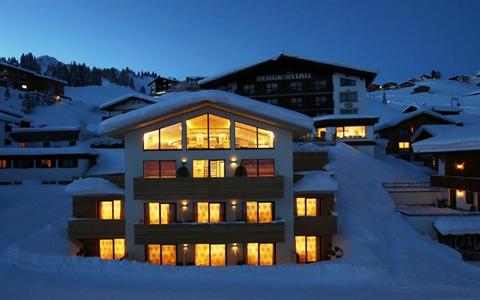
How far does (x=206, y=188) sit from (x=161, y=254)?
4.32 meters

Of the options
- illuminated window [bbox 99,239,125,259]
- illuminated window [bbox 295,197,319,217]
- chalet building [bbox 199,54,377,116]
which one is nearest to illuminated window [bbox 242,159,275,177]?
illuminated window [bbox 295,197,319,217]

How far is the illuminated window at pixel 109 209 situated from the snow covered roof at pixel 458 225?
1899 cm

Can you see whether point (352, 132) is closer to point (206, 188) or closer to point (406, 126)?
point (406, 126)

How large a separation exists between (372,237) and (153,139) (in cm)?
1305

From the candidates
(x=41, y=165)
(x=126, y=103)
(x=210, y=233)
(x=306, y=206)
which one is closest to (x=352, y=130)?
(x=306, y=206)

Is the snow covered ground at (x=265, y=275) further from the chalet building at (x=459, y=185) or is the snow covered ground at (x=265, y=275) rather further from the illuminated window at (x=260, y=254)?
the illuminated window at (x=260, y=254)

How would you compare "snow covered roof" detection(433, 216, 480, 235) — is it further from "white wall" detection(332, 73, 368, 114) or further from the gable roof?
the gable roof

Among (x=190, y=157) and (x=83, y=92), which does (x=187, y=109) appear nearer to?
(x=190, y=157)

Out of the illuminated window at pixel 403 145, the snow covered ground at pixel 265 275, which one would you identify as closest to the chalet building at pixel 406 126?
the illuminated window at pixel 403 145

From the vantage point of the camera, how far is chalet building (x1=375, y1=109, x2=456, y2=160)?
47.2 metres

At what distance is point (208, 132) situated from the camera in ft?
65.6

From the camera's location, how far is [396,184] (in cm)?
3042

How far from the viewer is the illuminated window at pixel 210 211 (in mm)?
19844

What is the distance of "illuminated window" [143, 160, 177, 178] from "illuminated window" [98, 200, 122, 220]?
2706 millimetres
